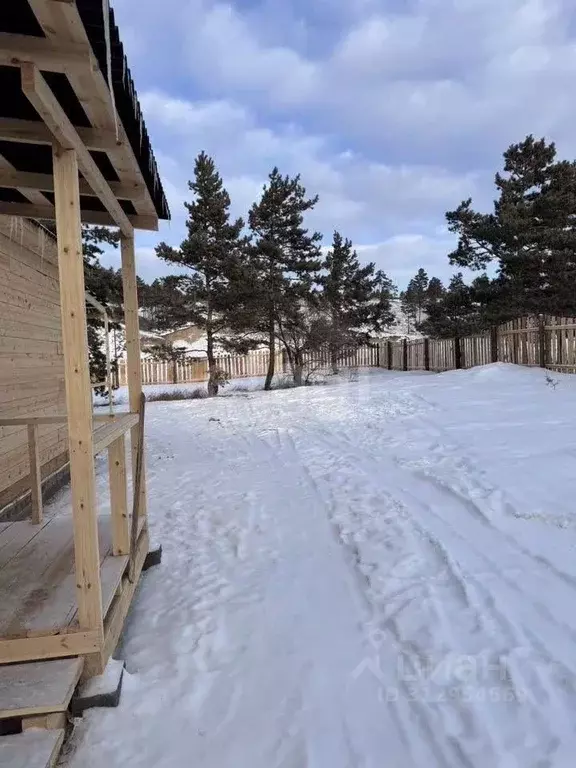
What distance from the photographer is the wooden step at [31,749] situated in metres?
1.65

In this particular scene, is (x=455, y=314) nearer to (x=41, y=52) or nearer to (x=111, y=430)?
(x=111, y=430)

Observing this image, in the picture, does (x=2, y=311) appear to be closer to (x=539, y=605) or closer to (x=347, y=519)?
(x=347, y=519)

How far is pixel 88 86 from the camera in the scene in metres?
1.94

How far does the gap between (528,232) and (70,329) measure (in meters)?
15.2

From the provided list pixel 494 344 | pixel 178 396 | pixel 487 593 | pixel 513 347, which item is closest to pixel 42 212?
pixel 487 593

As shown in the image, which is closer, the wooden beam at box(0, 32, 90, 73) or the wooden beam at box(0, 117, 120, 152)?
the wooden beam at box(0, 32, 90, 73)

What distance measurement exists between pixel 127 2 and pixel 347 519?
12.2 ft

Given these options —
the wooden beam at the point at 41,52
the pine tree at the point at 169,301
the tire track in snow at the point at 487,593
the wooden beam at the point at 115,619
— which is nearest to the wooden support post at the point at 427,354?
the pine tree at the point at 169,301

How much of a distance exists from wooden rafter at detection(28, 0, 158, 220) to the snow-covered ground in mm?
2548

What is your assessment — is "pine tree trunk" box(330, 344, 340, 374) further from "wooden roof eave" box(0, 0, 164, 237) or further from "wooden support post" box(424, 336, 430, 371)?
"wooden roof eave" box(0, 0, 164, 237)

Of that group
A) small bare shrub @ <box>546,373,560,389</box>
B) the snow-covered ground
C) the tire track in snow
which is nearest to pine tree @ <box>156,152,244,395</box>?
small bare shrub @ <box>546,373,560,389</box>

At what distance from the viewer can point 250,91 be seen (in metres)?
9.21

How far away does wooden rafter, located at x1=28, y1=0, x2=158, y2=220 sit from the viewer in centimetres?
152

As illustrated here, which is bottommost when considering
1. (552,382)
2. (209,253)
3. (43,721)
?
(43,721)
